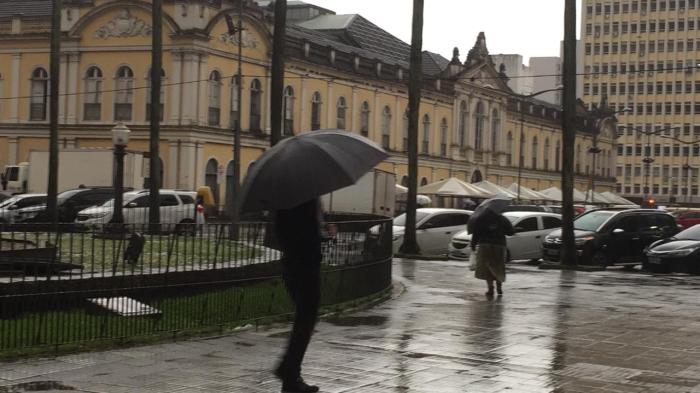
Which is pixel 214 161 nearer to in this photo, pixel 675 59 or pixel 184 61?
pixel 184 61

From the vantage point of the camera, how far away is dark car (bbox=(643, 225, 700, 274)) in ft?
76.1

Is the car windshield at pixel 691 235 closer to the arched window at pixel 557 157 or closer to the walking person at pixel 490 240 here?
the walking person at pixel 490 240

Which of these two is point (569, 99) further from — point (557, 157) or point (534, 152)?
point (557, 157)

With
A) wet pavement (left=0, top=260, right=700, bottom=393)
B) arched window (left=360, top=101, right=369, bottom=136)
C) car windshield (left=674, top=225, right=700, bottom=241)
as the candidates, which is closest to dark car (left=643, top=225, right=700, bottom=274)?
car windshield (left=674, top=225, right=700, bottom=241)

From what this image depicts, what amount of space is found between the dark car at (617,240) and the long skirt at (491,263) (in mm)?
9884

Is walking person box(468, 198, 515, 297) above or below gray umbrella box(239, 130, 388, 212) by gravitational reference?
below

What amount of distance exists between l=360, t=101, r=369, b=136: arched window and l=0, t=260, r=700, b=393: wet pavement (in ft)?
152

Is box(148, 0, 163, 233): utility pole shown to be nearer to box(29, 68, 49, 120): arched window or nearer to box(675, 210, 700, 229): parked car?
box(675, 210, 700, 229): parked car

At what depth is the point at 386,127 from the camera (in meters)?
64.2

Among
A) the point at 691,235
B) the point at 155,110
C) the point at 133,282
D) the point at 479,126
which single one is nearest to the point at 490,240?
the point at 133,282

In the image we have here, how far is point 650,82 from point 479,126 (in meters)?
66.7

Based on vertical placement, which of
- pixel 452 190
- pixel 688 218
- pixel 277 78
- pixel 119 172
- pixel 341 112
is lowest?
pixel 688 218

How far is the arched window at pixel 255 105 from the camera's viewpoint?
52.9 m

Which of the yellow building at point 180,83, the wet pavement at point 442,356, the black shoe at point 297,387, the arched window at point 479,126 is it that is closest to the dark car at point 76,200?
the yellow building at point 180,83
